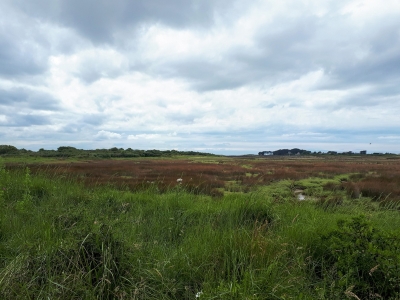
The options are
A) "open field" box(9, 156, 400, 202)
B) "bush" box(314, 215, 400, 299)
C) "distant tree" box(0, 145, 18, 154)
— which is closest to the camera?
"bush" box(314, 215, 400, 299)

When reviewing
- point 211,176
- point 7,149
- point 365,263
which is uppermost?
point 7,149

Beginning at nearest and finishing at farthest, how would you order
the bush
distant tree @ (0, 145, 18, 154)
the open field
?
the bush, the open field, distant tree @ (0, 145, 18, 154)

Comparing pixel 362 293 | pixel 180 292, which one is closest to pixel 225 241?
pixel 180 292

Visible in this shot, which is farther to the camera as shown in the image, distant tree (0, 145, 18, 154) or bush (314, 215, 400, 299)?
distant tree (0, 145, 18, 154)

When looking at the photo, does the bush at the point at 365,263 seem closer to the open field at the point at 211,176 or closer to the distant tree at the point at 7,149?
the open field at the point at 211,176

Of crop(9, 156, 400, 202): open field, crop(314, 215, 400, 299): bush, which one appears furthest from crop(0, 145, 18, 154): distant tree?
crop(314, 215, 400, 299): bush

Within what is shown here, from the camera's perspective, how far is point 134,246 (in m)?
3.34

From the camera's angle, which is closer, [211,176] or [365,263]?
[365,263]

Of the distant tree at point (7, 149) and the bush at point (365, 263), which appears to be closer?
the bush at point (365, 263)

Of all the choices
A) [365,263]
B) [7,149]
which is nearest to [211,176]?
[365,263]

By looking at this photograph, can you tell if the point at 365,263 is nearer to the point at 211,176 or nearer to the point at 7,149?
the point at 211,176

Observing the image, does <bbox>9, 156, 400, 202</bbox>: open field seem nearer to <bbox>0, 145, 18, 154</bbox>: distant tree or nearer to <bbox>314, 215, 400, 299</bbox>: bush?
<bbox>314, 215, 400, 299</bbox>: bush

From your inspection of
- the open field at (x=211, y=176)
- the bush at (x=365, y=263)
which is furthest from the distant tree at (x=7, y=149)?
the bush at (x=365, y=263)

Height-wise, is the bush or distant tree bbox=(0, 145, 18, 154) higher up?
distant tree bbox=(0, 145, 18, 154)
